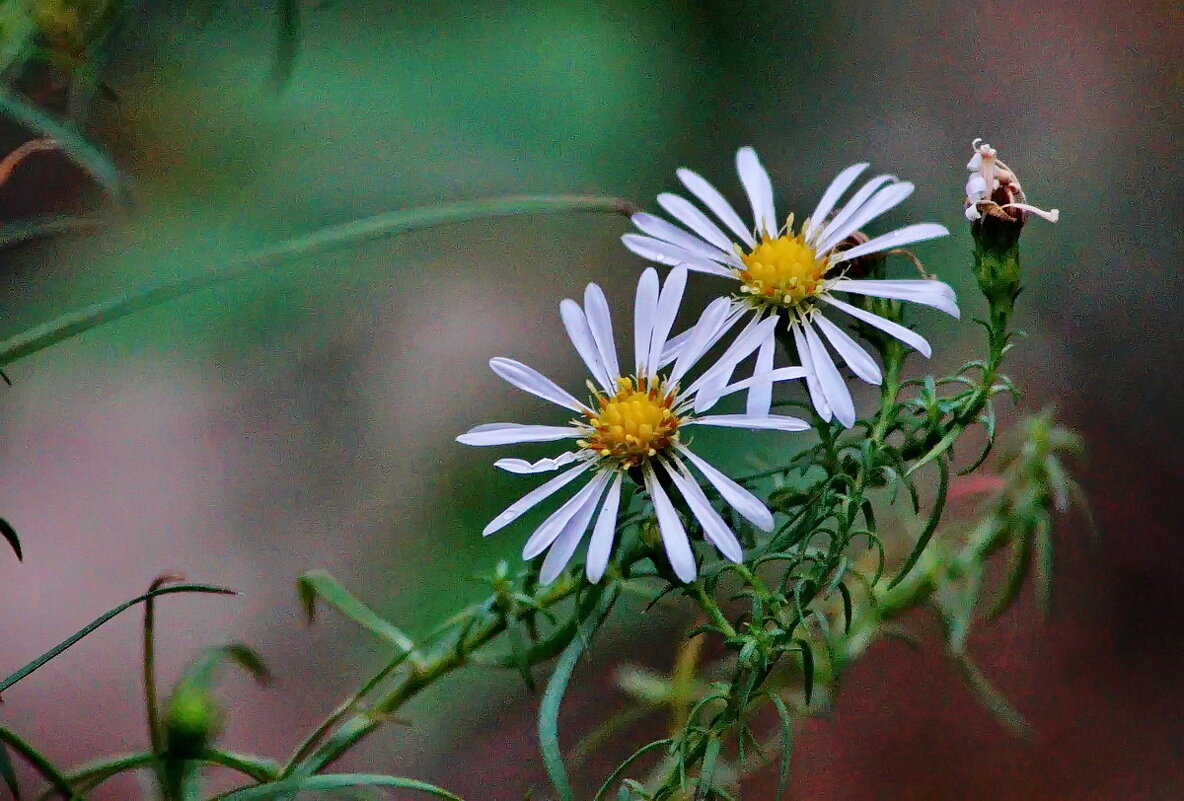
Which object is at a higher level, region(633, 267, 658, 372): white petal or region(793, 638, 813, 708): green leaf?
region(633, 267, 658, 372): white petal

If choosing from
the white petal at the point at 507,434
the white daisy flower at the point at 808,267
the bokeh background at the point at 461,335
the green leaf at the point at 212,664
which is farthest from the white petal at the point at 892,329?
the bokeh background at the point at 461,335

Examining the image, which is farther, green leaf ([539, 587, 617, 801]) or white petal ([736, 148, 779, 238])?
white petal ([736, 148, 779, 238])

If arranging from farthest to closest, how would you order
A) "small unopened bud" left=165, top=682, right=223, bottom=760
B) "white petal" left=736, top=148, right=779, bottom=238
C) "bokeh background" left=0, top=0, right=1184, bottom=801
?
"bokeh background" left=0, top=0, right=1184, bottom=801 < "white petal" left=736, top=148, right=779, bottom=238 < "small unopened bud" left=165, top=682, right=223, bottom=760

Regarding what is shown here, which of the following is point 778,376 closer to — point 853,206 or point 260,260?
point 853,206

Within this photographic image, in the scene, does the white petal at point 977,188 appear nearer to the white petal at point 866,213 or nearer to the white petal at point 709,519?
the white petal at point 866,213

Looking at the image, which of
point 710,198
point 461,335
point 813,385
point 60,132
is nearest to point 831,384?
point 813,385

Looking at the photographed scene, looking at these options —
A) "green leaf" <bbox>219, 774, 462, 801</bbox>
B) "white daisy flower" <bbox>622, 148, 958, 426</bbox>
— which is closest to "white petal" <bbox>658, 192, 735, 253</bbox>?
"white daisy flower" <bbox>622, 148, 958, 426</bbox>

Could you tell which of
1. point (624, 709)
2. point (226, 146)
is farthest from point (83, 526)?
point (624, 709)

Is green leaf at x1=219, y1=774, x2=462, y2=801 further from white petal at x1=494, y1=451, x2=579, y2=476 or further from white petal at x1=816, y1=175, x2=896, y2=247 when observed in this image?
white petal at x1=816, y1=175, x2=896, y2=247
